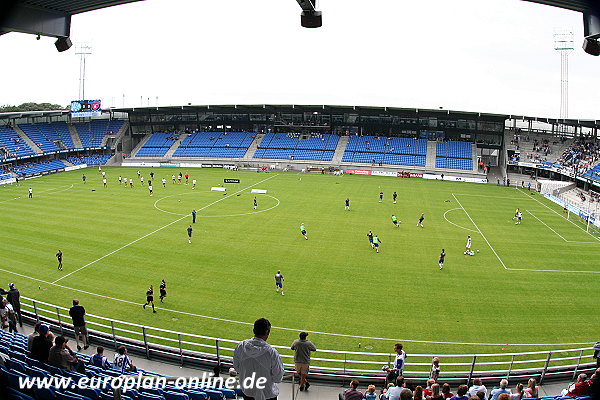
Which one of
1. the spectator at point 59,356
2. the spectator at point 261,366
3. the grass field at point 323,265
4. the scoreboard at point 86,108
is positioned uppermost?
the scoreboard at point 86,108

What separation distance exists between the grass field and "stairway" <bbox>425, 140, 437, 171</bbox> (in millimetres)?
22099

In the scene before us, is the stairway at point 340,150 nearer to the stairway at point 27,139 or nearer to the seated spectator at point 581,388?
the stairway at point 27,139

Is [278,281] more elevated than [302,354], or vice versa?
[302,354]

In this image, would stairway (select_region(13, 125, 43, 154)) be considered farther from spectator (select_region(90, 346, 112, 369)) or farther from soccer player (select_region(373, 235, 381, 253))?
spectator (select_region(90, 346, 112, 369))

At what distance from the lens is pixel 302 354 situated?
990 cm

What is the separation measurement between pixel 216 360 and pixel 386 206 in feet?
109

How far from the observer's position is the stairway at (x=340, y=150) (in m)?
72.1

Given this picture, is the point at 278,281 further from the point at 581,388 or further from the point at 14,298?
the point at 581,388

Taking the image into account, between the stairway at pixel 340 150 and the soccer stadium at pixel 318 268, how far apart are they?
2.57 metres

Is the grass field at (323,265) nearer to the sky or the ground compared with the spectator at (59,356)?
nearer to the ground

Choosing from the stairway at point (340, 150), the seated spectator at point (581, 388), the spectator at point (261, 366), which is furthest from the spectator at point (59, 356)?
the stairway at point (340, 150)

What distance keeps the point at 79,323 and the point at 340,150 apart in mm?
65273

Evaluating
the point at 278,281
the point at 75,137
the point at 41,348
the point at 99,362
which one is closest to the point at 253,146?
the point at 75,137

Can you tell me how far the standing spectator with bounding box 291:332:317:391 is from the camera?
9.85 meters
